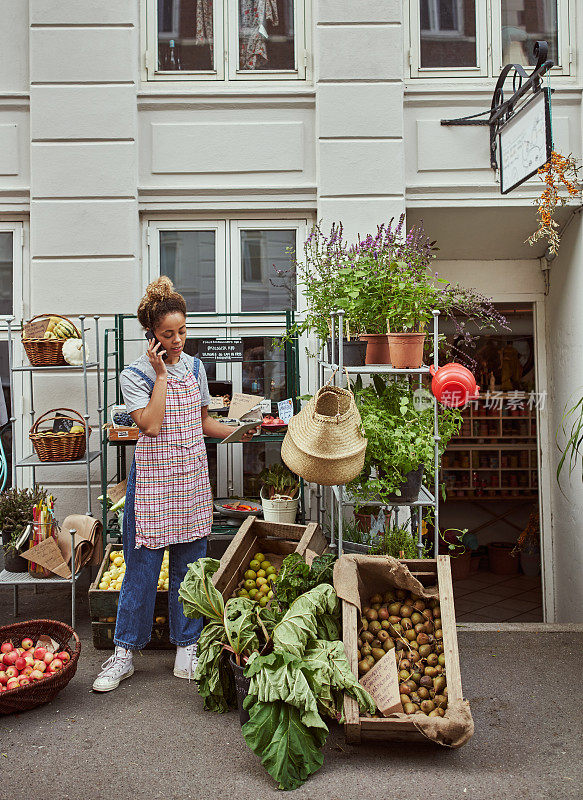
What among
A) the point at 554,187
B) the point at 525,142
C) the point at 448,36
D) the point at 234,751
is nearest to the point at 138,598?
the point at 234,751

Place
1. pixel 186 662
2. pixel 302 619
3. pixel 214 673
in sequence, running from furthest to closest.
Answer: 1. pixel 186 662
2. pixel 214 673
3. pixel 302 619

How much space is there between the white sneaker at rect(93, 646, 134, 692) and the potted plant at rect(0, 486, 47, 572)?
43.8 inches

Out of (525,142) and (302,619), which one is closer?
(302,619)

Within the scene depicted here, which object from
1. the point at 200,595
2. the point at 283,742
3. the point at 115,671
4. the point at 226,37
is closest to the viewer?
the point at 283,742

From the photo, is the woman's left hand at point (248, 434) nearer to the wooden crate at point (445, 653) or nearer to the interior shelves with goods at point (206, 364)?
the interior shelves with goods at point (206, 364)

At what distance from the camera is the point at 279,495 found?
17.5 ft

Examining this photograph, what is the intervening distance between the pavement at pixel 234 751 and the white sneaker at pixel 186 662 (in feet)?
0.19

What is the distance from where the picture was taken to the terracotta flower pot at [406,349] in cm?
417

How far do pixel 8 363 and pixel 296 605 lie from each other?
354 centimetres

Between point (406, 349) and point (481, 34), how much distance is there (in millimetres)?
3383

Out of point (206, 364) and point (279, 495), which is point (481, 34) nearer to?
point (206, 364)

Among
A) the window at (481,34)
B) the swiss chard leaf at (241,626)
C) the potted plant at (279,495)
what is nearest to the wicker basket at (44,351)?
the potted plant at (279,495)

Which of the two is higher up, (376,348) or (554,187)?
(554,187)

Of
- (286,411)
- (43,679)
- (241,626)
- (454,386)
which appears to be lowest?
(43,679)
